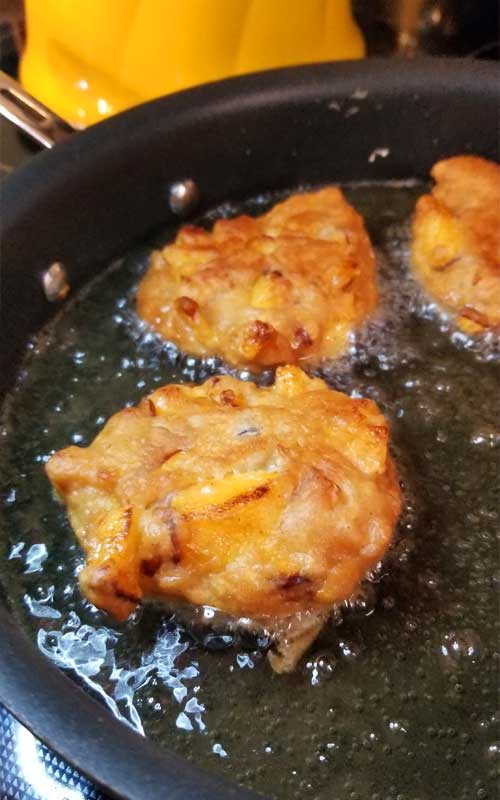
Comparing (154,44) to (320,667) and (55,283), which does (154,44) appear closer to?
(55,283)

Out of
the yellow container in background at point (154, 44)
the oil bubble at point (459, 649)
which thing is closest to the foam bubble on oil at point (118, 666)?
the oil bubble at point (459, 649)

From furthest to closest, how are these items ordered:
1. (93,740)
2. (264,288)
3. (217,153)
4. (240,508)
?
(217,153)
(264,288)
(240,508)
(93,740)

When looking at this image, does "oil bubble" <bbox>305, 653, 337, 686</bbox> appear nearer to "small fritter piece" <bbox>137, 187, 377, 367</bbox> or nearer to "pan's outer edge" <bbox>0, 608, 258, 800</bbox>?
"pan's outer edge" <bbox>0, 608, 258, 800</bbox>

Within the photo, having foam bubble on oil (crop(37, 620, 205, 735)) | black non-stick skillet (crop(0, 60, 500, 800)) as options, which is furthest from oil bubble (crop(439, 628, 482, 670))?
black non-stick skillet (crop(0, 60, 500, 800))

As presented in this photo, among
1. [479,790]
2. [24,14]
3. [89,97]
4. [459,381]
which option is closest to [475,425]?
[459,381]

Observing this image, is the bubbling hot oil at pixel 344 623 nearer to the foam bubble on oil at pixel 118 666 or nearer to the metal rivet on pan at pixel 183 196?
the foam bubble on oil at pixel 118 666

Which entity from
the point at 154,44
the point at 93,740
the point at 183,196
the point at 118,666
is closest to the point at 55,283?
the point at 183,196

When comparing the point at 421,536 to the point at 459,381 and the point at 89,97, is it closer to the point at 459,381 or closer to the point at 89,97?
the point at 459,381
